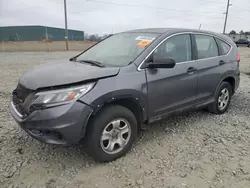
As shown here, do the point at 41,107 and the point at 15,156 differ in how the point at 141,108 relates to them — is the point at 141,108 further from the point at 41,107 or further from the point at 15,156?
the point at 15,156

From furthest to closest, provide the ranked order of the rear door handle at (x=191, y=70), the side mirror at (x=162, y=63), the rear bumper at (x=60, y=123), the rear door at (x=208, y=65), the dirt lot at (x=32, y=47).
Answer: the dirt lot at (x=32, y=47) → the rear door at (x=208, y=65) → the rear door handle at (x=191, y=70) → the side mirror at (x=162, y=63) → the rear bumper at (x=60, y=123)

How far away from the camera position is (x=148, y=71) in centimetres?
304

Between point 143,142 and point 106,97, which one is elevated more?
point 106,97

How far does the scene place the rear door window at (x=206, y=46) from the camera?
3.87 metres

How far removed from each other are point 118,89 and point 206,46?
218cm

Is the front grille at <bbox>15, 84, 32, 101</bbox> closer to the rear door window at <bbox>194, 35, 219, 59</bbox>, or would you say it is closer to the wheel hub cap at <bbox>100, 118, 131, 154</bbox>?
the wheel hub cap at <bbox>100, 118, 131, 154</bbox>

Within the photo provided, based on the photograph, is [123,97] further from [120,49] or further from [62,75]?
[120,49]

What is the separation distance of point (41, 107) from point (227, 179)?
2.23 metres

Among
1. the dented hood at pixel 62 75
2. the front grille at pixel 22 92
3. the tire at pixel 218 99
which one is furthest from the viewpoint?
the tire at pixel 218 99

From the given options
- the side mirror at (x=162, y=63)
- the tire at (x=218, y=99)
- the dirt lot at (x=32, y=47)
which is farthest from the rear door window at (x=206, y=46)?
the dirt lot at (x=32, y=47)

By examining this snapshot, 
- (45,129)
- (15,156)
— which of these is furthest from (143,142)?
(15,156)

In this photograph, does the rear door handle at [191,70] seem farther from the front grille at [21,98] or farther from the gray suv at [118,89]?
the front grille at [21,98]

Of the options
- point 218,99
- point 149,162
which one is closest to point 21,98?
point 149,162

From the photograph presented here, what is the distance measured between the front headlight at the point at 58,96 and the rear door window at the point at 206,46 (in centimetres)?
230
